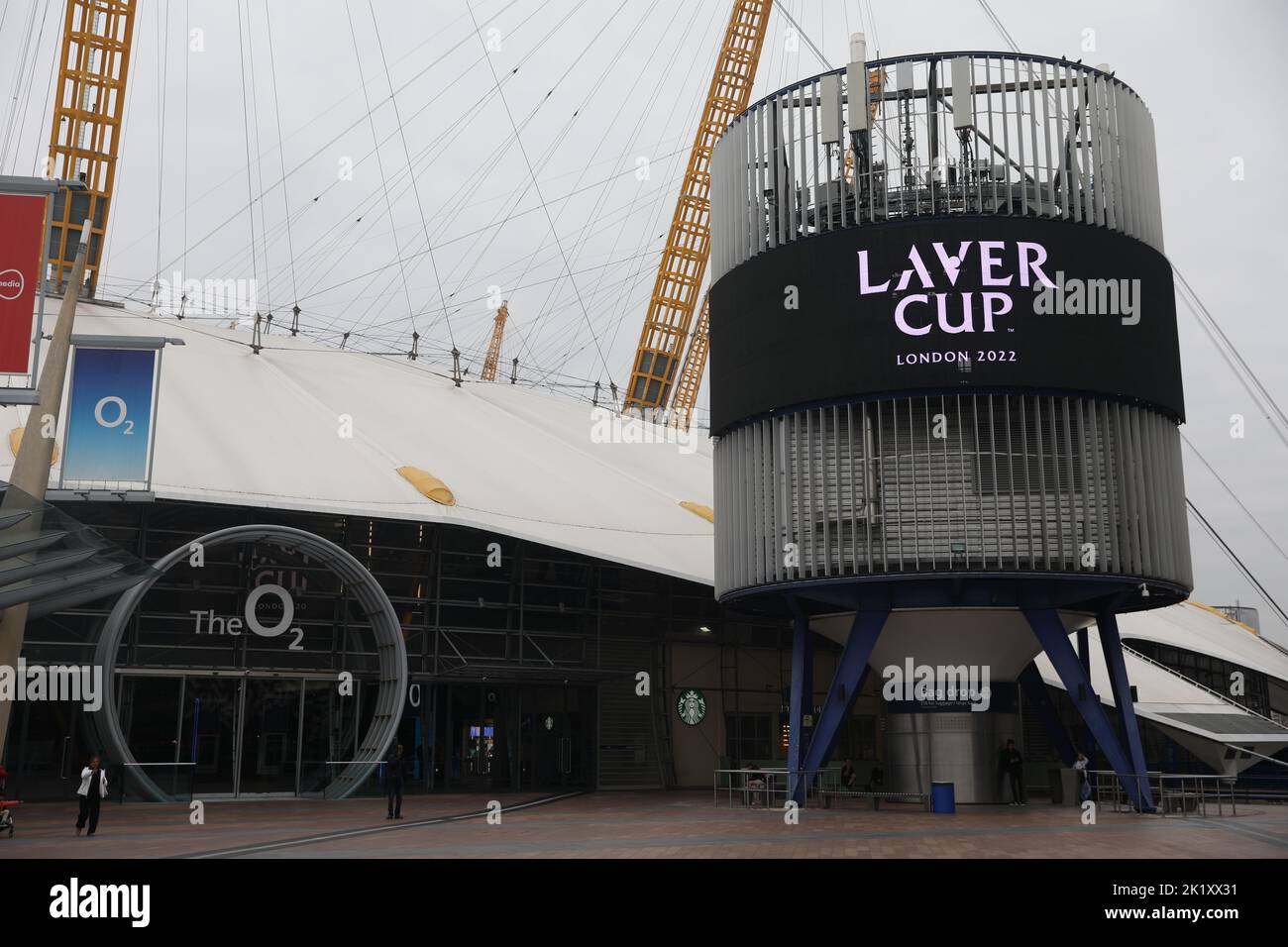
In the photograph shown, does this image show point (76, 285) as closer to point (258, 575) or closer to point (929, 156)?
point (258, 575)

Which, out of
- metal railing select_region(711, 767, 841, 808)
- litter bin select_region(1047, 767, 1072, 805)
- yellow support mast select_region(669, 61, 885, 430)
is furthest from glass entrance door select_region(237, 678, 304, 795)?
yellow support mast select_region(669, 61, 885, 430)

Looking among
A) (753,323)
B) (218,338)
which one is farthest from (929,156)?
(218,338)

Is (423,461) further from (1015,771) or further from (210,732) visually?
(1015,771)

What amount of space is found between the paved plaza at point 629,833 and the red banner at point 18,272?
8.21 meters

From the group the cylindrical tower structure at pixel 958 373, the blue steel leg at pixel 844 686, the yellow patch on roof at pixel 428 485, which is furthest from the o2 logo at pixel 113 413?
the blue steel leg at pixel 844 686

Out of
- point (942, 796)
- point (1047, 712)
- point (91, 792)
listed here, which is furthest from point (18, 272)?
point (1047, 712)

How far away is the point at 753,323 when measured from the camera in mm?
28703

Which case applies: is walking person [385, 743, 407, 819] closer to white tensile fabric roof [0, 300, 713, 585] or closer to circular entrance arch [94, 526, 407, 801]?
circular entrance arch [94, 526, 407, 801]

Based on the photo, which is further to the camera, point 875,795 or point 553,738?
point 553,738

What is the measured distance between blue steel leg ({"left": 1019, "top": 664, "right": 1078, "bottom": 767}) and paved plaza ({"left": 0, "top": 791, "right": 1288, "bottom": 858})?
2090mm

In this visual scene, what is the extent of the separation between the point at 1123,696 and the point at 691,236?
45140mm

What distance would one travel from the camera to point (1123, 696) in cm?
2834

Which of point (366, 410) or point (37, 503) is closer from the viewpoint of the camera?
point (37, 503)
